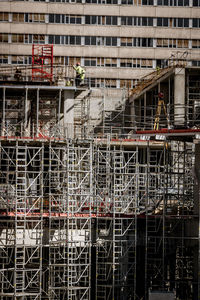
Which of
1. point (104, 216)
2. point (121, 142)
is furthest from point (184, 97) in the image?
point (104, 216)

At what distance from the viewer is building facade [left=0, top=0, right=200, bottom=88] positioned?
214ft

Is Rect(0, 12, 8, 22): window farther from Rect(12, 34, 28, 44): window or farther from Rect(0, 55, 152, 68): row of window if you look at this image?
Rect(0, 55, 152, 68): row of window

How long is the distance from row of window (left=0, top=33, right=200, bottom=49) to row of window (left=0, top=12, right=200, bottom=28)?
1.46 metres

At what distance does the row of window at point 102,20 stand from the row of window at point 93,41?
1.46m

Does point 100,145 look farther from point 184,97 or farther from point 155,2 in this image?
point 155,2

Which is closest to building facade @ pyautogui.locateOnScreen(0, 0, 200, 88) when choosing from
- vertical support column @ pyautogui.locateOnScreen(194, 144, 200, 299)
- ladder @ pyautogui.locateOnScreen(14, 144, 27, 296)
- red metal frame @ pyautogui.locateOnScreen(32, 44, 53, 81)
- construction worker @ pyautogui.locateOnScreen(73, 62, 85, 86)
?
red metal frame @ pyautogui.locateOnScreen(32, 44, 53, 81)

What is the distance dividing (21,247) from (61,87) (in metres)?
13.2

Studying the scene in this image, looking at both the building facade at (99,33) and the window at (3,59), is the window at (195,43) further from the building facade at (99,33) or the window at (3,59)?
the window at (3,59)

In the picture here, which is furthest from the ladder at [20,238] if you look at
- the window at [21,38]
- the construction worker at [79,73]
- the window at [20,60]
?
the window at [21,38]

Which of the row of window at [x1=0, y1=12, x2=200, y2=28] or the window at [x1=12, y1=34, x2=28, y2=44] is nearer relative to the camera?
the row of window at [x1=0, y1=12, x2=200, y2=28]

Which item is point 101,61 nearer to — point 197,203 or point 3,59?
point 3,59

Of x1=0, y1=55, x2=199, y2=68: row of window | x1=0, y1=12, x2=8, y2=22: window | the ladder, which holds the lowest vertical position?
the ladder

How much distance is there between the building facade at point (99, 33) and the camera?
65250 mm

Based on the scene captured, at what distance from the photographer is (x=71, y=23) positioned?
214 ft
